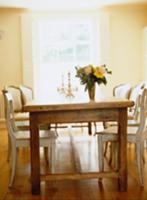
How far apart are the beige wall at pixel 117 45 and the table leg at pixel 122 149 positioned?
3.88 metres

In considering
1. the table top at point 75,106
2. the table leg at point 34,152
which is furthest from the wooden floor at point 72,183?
the table top at point 75,106

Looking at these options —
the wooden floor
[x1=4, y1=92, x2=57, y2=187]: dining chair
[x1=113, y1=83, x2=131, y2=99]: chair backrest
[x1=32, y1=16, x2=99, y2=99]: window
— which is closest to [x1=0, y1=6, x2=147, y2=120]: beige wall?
[x1=32, y1=16, x2=99, y2=99]: window

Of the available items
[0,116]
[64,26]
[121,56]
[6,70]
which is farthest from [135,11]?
[0,116]

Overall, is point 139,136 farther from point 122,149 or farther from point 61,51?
point 61,51

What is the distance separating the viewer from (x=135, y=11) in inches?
263

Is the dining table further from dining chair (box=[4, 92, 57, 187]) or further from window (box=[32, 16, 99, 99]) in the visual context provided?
window (box=[32, 16, 99, 99])

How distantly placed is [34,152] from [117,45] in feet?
14.4

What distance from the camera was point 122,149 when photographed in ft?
9.71

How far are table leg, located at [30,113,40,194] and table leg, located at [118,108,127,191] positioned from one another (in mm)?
750

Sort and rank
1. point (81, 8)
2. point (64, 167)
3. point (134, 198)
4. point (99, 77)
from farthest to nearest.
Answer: point (81, 8) < point (64, 167) < point (99, 77) < point (134, 198)

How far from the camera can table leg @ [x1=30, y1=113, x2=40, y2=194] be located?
2.89m

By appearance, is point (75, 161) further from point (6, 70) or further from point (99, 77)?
point (6, 70)

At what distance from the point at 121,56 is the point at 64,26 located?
4.47ft

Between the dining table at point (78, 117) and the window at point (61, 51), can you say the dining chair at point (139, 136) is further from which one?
the window at point (61, 51)
